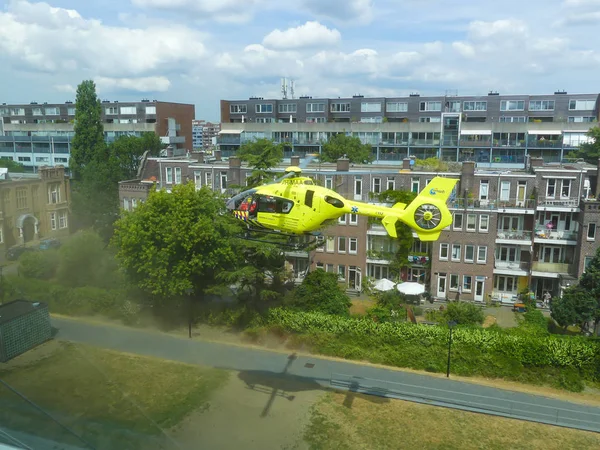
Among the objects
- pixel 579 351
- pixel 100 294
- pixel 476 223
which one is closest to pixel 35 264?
pixel 100 294

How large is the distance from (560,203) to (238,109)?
125 ft

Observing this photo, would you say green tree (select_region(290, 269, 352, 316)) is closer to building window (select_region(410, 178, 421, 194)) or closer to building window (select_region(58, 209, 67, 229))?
building window (select_region(410, 178, 421, 194))

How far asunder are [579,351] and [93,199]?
26.1 meters

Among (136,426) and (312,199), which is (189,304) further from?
(312,199)

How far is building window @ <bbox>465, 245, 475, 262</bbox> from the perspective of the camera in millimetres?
25938

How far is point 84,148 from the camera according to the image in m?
35.0

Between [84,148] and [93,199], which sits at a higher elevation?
[84,148]

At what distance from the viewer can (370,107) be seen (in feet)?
170

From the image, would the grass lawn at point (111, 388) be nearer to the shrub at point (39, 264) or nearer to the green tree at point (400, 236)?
the shrub at point (39, 264)

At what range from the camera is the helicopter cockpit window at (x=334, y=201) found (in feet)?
41.8

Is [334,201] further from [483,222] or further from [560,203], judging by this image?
[560,203]

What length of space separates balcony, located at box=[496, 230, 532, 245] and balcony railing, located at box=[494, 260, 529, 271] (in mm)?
1190

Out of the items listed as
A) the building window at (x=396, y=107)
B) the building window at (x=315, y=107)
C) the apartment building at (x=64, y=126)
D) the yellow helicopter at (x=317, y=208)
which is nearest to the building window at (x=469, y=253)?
the yellow helicopter at (x=317, y=208)

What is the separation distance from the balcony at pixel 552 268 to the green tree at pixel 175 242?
15.4 meters
